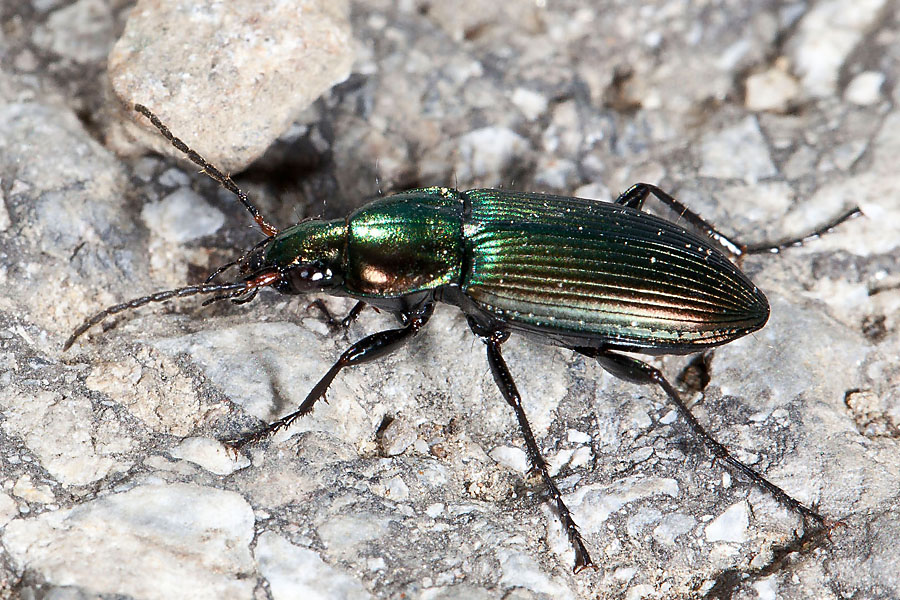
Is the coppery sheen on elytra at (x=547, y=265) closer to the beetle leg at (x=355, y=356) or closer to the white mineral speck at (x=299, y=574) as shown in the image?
the beetle leg at (x=355, y=356)

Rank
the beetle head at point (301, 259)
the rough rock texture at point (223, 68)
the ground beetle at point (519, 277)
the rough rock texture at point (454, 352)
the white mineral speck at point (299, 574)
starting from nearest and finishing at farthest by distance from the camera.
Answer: the white mineral speck at point (299, 574), the rough rock texture at point (454, 352), the ground beetle at point (519, 277), the beetle head at point (301, 259), the rough rock texture at point (223, 68)

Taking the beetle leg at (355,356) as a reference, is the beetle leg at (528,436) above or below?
below

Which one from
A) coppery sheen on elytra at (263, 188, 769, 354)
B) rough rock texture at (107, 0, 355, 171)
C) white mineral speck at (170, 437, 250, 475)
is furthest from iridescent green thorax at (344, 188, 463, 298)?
white mineral speck at (170, 437, 250, 475)

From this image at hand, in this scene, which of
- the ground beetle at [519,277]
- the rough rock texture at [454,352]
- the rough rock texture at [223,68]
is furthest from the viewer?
the rough rock texture at [223,68]

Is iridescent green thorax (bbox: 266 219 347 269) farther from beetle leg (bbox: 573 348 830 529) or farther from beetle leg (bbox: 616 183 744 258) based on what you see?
beetle leg (bbox: 616 183 744 258)

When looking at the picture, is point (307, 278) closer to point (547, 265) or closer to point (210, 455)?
point (210, 455)

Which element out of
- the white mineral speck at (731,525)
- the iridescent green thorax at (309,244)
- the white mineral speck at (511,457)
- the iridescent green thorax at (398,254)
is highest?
the iridescent green thorax at (309,244)

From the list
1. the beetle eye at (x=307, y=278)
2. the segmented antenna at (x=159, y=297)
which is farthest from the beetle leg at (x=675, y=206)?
the segmented antenna at (x=159, y=297)

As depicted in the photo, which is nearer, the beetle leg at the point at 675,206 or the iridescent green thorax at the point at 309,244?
the iridescent green thorax at the point at 309,244
